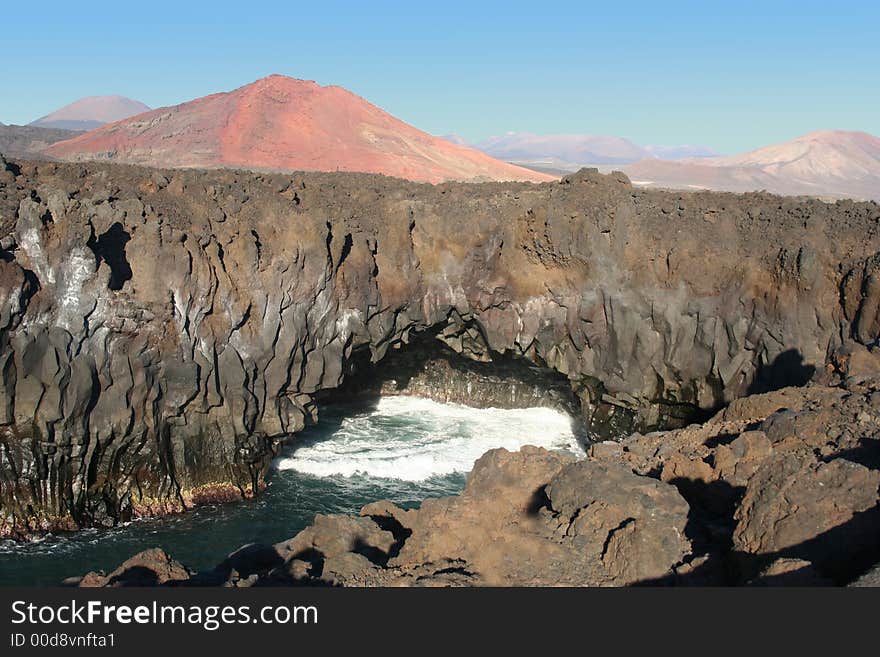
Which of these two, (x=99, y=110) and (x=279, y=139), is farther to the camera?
(x=99, y=110)

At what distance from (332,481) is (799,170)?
13053cm

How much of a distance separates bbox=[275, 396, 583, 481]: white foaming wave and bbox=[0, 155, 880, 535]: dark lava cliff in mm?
2422

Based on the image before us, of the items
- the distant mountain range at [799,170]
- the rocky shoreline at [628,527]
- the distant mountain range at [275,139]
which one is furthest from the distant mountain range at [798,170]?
the rocky shoreline at [628,527]

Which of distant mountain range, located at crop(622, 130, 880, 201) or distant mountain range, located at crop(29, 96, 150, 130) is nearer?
distant mountain range, located at crop(622, 130, 880, 201)

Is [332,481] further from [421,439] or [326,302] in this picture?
[326,302]

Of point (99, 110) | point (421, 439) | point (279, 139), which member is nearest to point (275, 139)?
point (279, 139)

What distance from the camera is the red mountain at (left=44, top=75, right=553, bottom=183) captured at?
6053cm

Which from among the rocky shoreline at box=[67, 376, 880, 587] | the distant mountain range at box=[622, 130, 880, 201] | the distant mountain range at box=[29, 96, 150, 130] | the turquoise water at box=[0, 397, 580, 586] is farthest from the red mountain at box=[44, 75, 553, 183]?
the distant mountain range at box=[29, 96, 150, 130]

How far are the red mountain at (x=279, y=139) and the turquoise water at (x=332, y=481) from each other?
2750 cm

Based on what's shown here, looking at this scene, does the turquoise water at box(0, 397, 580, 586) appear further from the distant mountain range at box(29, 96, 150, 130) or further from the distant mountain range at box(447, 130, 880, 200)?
the distant mountain range at box(29, 96, 150, 130)

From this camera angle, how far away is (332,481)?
30.2m

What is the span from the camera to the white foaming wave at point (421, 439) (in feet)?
104

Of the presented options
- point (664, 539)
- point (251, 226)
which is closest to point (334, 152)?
point (251, 226)

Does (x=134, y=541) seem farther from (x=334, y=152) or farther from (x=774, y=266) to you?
(x=334, y=152)
